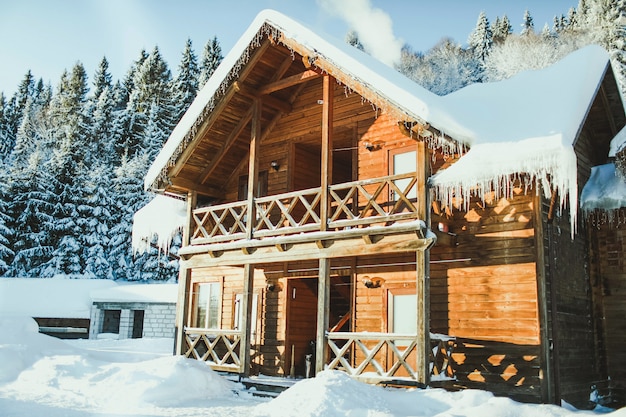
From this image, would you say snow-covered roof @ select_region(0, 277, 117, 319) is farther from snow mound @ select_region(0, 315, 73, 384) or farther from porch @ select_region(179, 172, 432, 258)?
porch @ select_region(179, 172, 432, 258)

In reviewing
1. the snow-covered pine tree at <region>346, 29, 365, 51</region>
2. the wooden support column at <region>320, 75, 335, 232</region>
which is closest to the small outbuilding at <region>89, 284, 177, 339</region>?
the wooden support column at <region>320, 75, 335, 232</region>

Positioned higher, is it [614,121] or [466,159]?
[614,121]

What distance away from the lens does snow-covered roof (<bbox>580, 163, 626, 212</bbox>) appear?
11.4 m

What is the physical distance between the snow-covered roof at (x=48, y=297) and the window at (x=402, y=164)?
59.4 ft

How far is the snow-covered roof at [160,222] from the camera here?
1491 centimetres

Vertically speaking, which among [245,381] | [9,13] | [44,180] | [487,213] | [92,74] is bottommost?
[245,381]

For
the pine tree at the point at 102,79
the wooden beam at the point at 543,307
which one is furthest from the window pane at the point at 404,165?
the pine tree at the point at 102,79

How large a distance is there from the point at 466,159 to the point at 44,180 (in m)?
31.3

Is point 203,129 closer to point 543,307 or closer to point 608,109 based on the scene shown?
point 543,307

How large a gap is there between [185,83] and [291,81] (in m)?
33.2

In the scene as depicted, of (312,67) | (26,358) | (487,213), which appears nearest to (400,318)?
(487,213)

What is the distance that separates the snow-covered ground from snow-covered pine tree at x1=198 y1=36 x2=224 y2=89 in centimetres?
3475

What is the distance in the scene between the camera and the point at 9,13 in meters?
9.10

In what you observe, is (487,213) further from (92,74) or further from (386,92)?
(92,74)
